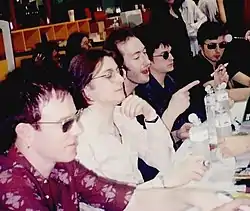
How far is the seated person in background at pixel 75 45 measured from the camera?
1272 mm

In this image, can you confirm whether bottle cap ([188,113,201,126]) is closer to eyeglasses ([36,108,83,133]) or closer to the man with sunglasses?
the man with sunglasses

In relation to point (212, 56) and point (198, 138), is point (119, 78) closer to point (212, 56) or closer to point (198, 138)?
point (198, 138)

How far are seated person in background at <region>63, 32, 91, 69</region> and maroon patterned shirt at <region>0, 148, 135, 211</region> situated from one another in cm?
27

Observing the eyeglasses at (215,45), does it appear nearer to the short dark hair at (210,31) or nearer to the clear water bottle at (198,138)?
the short dark hair at (210,31)

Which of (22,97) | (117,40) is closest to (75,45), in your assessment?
(117,40)

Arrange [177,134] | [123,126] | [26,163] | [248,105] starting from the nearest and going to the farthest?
[26,163] → [123,126] → [177,134] → [248,105]

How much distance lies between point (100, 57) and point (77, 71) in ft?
0.23

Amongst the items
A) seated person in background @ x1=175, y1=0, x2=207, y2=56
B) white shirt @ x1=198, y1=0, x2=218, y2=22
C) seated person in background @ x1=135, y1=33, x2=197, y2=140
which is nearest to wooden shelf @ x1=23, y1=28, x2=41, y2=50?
seated person in background @ x1=135, y1=33, x2=197, y2=140

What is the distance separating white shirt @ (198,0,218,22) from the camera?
5.19 feet

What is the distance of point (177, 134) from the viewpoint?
1.44m

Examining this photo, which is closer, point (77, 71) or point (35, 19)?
point (77, 71)

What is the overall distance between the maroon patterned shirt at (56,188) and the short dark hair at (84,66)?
0.66 ft

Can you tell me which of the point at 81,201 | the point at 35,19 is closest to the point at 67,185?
the point at 81,201

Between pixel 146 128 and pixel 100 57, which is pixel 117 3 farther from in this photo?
pixel 146 128
